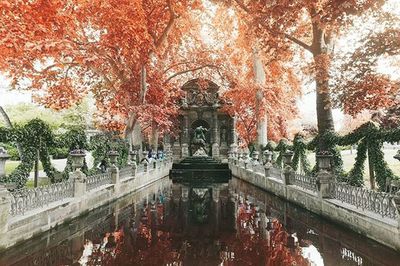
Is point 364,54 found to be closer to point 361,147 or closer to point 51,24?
point 361,147

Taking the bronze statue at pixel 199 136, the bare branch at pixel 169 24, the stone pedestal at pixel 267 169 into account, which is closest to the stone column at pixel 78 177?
the stone pedestal at pixel 267 169

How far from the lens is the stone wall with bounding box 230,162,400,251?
8.00 meters

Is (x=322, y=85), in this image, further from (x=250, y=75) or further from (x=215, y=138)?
(x=215, y=138)

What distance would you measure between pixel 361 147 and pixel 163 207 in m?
7.87

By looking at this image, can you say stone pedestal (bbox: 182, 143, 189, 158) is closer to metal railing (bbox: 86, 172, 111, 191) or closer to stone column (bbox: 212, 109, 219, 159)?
stone column (bbox: 212, 109, 219, 159)

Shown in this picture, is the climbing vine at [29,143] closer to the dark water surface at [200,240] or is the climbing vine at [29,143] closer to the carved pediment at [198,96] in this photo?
the dark water surface at [200,240]

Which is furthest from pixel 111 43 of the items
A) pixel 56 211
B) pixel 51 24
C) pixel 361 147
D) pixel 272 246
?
pixel 272 246

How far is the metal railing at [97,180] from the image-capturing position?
44.0 ft

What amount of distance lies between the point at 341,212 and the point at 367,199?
1.32 metres

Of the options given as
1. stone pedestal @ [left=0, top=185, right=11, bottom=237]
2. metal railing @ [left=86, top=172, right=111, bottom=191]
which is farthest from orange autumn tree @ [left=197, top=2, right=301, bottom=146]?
stone pedestal @ [left=0, top=185, right=11, bottom=237]

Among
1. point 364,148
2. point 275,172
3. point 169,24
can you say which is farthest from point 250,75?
point 364,148

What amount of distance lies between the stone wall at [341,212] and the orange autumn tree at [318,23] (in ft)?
8.69

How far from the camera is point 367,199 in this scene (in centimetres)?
920

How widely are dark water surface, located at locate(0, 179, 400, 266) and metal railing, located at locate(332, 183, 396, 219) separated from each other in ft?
2.63
